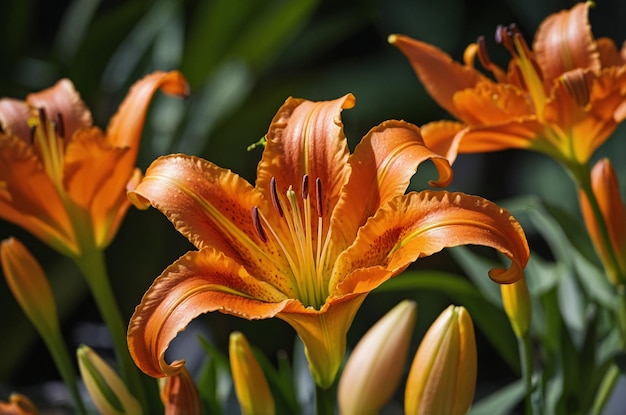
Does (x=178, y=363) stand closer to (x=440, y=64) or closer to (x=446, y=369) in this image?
(x=446, y=369)

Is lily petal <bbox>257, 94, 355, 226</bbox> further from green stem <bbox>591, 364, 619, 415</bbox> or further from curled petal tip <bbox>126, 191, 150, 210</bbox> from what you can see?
green stem <bbox>591, 364, 619, 415</bbox>

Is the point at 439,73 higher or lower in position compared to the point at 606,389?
higher

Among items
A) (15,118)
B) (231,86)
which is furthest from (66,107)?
(231,86)

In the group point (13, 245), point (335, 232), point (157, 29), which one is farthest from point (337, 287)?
point (157, 29)

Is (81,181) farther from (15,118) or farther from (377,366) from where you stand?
(377,366)

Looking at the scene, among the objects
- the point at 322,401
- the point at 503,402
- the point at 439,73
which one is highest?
the point at 439,73

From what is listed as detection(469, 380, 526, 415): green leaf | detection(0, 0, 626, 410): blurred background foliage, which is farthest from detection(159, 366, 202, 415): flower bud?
detection(0, 0, 626, 410): blurred background foliage
